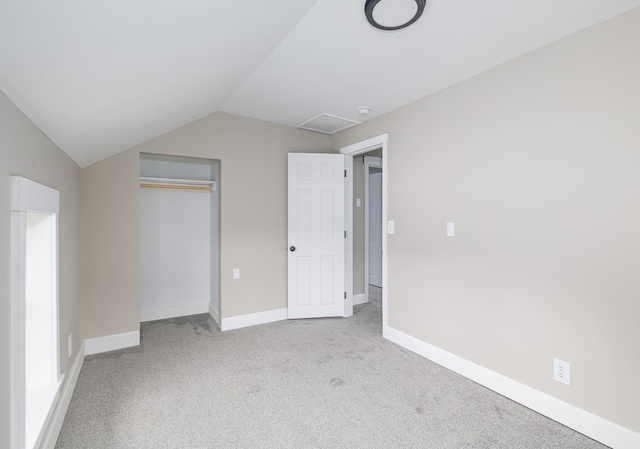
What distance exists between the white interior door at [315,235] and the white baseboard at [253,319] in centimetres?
14

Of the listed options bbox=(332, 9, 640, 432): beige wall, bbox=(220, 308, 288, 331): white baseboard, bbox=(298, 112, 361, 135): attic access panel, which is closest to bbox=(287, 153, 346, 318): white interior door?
bbox=(220, 308, 288, 331): white baseboard

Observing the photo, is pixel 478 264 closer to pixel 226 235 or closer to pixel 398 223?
pixel 398 223

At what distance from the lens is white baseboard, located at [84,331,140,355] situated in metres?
2.92

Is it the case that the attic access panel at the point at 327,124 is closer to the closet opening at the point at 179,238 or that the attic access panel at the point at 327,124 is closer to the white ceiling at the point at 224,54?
the white ceiling at the point at 224,54

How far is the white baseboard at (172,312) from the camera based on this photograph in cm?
382

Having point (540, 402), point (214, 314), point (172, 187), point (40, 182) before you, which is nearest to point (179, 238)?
point (172, 187)

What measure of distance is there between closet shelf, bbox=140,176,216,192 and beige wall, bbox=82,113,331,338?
445 mm

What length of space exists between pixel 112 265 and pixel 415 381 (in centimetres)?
289

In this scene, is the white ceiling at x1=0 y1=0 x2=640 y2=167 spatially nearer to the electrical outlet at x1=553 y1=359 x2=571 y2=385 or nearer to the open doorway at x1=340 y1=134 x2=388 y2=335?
the open doorway at x1=340 y1=134 x2=388 y2=335

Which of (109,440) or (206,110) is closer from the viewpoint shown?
(109,440)

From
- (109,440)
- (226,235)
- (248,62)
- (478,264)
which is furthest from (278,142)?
(109,440)

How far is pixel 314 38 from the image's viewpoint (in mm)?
2004

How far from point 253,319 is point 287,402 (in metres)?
1.65

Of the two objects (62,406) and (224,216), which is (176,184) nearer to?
(224,216)
